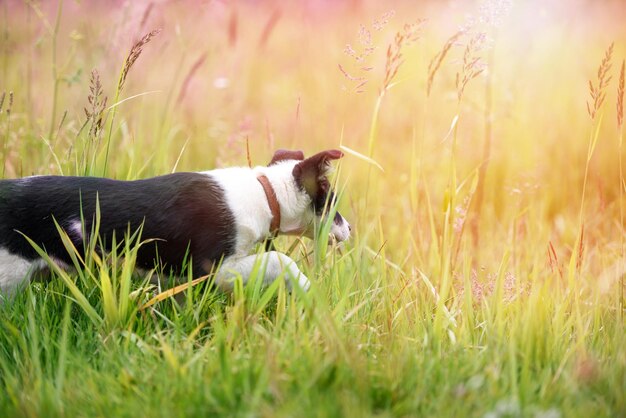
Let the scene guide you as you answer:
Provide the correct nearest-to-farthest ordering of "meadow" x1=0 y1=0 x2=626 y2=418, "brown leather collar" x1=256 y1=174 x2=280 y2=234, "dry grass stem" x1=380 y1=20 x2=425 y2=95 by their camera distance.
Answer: "meadow" x1=0 y1=0 x2=626 y2=418
"dry grass stem" x1=380 y1=20 x2=425 y2=95
"brown leather collar" x1=256 y1=174 x2=280 y2=234

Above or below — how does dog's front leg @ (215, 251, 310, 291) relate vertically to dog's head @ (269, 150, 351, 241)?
below

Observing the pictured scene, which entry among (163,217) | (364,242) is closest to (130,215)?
(163,217)

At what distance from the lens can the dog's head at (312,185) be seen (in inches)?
144

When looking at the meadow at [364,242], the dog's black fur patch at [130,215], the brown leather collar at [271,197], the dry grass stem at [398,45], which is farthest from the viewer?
the brown leather collar at [271,197]

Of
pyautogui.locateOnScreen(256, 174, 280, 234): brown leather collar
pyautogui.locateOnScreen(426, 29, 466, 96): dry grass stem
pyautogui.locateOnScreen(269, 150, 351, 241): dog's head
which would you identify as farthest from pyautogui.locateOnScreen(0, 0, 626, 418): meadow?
pyautogui.locateOnScreen(256, 174, 280, 234): brown leather collar

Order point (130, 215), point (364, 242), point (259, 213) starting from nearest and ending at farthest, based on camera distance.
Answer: point (364, 242) → point (130, 215) → point (259, 213)

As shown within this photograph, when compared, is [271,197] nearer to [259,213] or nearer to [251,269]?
[259,213]

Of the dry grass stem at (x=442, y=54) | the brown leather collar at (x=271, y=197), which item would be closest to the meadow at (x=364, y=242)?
the dry grass stem at (x=442, y=54)

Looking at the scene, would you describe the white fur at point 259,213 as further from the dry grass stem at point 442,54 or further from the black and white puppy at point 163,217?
the dry grass stem at point 442,54

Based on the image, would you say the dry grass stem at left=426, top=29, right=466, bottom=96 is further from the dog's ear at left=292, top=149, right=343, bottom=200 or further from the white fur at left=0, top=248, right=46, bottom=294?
the white fur at left=0, top=248, right=46, bottom=294

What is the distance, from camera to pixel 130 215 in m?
3.42

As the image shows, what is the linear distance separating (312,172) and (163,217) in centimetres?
75

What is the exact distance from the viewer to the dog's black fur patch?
338cm

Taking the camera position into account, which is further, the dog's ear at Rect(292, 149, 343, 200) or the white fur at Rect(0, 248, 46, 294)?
the dog's ear at Rect(292, 149, 343, 200)
